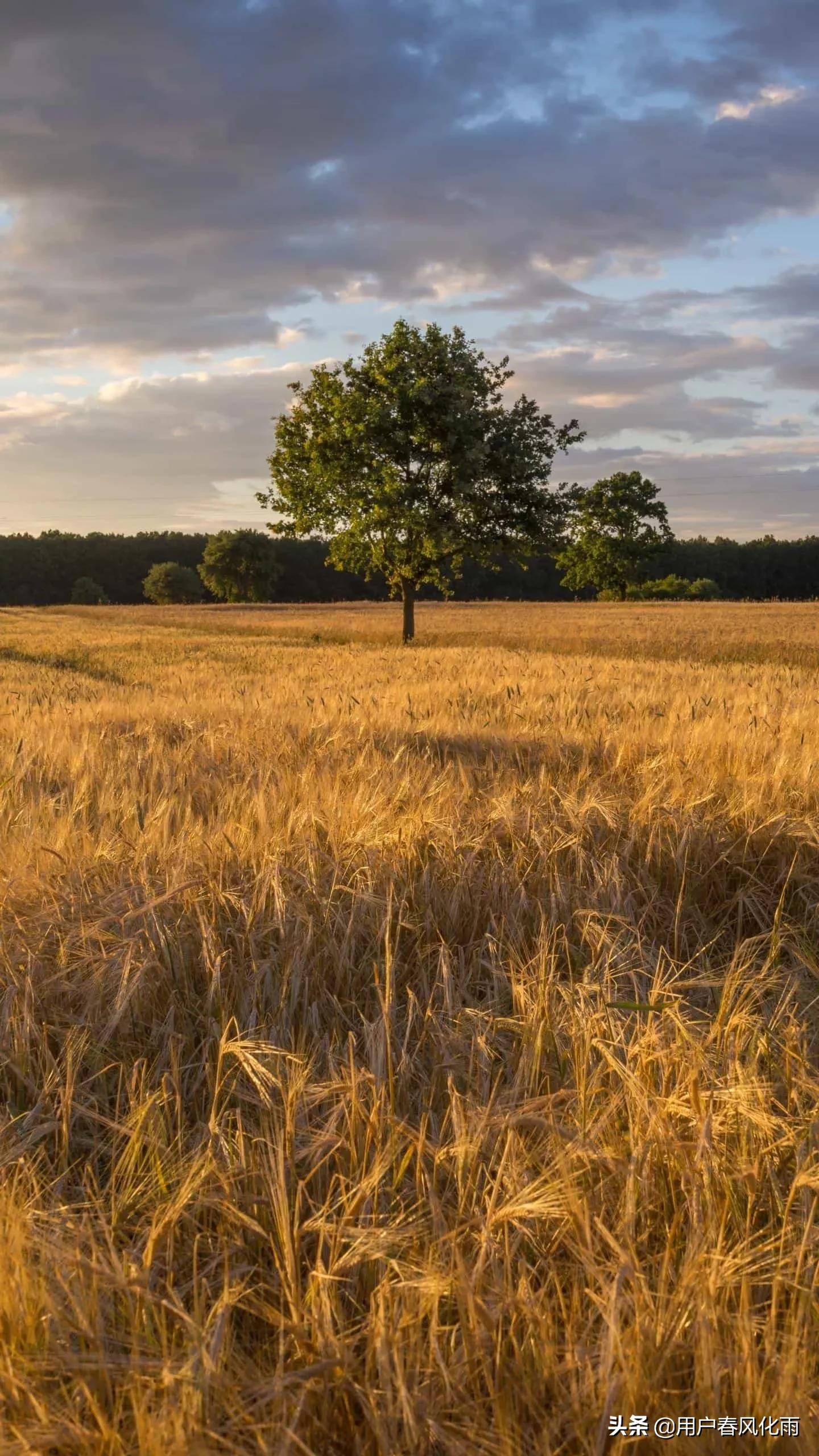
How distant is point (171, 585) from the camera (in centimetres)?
9650

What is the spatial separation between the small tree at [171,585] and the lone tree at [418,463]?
7159 centimetres

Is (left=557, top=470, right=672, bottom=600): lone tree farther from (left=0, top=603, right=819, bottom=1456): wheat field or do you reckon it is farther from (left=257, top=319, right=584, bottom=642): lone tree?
(left=0, top=603, right=819, bottom=1456): wheat field

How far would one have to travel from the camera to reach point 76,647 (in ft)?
73.6

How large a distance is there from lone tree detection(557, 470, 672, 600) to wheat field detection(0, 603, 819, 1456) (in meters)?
84.0

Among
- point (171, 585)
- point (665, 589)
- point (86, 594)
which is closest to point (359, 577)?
point (171, 585)

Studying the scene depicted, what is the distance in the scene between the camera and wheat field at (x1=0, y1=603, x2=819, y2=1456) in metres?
1.20

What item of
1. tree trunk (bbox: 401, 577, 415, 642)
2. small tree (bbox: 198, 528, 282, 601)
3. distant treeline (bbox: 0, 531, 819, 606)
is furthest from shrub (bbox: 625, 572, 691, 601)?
tree trunk (bbox: 401, 577, 415, 642)

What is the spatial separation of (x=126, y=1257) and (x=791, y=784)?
3.67m

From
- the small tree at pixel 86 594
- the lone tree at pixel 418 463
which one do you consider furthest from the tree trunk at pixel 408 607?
the small tree at pixel 86 594

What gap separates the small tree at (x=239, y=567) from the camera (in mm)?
96500

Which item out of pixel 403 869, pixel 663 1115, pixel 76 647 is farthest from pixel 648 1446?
pixel 76 647

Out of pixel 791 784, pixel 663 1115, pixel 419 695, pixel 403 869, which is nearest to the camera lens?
pixel 663 1115

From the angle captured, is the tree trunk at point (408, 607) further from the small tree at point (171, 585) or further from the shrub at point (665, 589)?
the small tree at point (171, 585)

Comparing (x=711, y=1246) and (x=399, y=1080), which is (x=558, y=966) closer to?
(x=399, y=1080)
